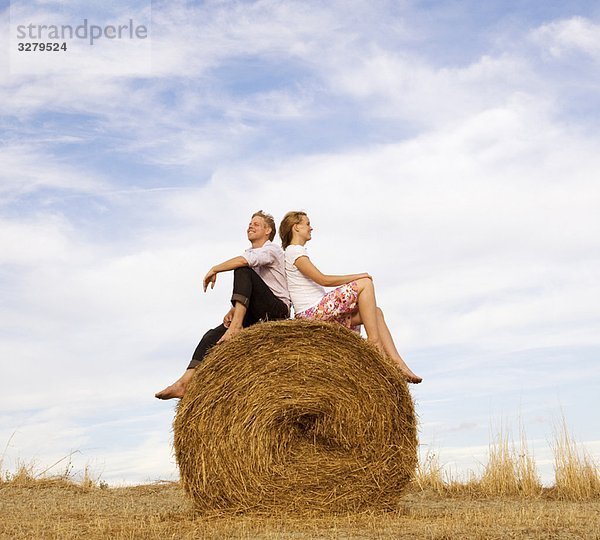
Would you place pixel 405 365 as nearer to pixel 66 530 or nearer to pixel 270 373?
pixel 270 373

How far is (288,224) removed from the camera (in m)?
7.71

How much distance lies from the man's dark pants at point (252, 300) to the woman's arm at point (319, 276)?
383 mm

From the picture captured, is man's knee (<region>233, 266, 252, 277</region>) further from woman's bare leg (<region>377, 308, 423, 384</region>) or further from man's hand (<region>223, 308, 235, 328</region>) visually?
woman's bare leg (<region>377, 308, 423, 384</region>)

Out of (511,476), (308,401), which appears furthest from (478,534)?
(511,476)

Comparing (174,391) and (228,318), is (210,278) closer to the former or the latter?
(228,318)

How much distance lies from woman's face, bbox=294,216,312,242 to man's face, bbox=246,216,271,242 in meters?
0.47

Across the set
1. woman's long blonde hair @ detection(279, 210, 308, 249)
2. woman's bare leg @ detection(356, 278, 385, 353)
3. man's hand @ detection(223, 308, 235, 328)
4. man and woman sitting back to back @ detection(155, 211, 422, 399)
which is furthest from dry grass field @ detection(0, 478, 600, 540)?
woman's long blonde hair @ detection(279, 210, 308, 249)

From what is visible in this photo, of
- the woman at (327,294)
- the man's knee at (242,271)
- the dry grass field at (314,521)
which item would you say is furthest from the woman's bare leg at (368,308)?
the dry grass field at (314,521)

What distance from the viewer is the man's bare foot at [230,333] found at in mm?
7223

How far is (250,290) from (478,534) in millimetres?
2844

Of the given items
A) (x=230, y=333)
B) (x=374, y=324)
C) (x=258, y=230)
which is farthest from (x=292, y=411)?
(x=258, y=230)

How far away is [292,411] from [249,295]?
110 cm

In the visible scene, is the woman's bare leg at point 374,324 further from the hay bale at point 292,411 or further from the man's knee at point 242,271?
the man's knee at point 242,271

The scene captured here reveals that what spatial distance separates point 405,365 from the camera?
7.32m
